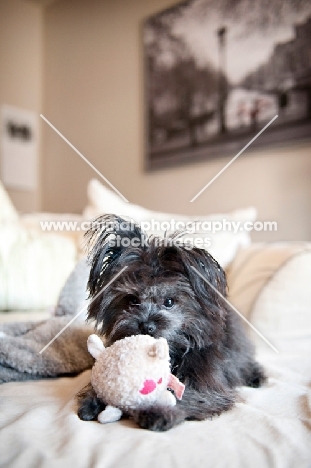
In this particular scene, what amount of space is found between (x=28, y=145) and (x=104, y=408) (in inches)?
144

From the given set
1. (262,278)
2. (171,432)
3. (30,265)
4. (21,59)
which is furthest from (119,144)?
(171,432)

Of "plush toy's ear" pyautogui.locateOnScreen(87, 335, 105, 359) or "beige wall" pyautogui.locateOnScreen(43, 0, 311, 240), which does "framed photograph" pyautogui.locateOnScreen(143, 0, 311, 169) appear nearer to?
"beige wall" pyautogui.locateOnScreen(43, 0, 311, 240)

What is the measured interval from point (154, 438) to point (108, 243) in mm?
539

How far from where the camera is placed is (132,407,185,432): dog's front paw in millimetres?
950

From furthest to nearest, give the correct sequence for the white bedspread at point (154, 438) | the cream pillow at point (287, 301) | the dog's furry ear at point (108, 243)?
the cream pillow at point (287, 301) → the dog's furry ear at point (108, 243) → the white bedspread at point (154, 438)

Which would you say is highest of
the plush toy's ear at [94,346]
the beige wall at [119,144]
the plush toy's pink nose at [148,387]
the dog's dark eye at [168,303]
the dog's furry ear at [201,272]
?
the beige wall at [119,144]

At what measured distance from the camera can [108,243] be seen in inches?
49.6

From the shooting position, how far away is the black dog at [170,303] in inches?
45.8

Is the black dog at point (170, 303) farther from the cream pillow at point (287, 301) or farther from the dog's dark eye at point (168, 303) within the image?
the cream pillow at point (287, 301)

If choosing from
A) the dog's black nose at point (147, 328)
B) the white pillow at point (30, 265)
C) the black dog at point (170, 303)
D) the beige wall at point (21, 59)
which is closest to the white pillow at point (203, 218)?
the white pillow at point (30, 265)

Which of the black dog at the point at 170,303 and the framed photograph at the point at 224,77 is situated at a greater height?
the framed photograph at the point at 224,77

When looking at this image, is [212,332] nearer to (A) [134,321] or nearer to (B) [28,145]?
(A) [134,321]

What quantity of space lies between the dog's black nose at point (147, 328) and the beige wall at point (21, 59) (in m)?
3.34

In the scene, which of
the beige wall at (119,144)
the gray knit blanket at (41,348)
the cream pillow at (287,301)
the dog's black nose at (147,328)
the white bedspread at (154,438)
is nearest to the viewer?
the white bedspread at (154,438)
